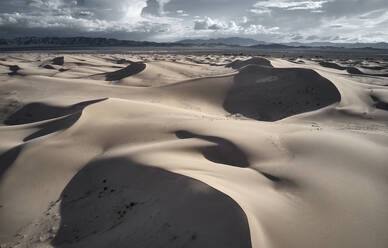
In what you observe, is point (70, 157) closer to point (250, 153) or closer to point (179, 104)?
point (250, 153)

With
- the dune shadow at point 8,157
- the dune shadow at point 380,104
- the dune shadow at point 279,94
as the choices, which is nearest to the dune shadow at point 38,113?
the dune shadow at point 8,157

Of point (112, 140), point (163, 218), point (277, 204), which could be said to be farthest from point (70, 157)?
point (277, 204)

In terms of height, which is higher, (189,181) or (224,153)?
(189,181)

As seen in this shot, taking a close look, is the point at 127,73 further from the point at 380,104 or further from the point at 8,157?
the point at 380,104

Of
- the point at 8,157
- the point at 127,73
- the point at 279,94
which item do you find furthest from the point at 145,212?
the point at 127,73

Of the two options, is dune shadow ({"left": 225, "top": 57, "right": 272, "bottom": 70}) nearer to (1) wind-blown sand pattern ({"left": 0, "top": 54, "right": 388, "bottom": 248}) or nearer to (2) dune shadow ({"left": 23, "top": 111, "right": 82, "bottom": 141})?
(1) wind-blown sand pattern ({"left": 0, "top": 54, "right": 388, "bottom": 248})

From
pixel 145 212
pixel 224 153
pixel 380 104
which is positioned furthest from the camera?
pixel 380 104

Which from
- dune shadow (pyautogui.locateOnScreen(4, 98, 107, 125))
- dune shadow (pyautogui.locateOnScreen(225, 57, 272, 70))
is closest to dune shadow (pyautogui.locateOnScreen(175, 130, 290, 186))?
dune shadow (pyautogui.locateOnScreen(4, 98, 107, 125))
